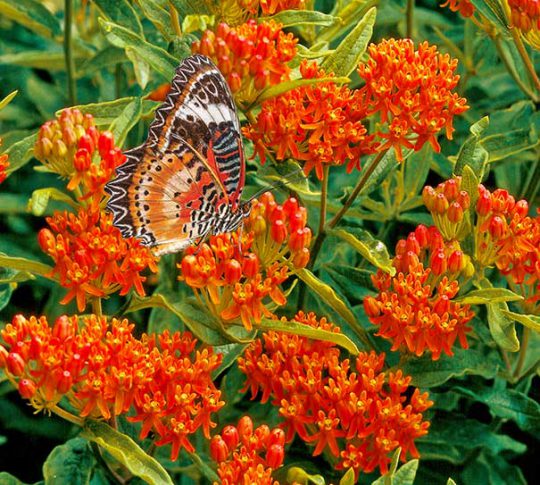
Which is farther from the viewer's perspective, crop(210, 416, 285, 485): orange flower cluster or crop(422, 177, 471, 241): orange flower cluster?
crop(422, 177, 471, 241): orange flower cluster

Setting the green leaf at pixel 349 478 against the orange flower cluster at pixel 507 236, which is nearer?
the green leaf at pixel 349 478

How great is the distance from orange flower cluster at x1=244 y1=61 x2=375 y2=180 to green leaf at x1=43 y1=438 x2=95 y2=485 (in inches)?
37.0

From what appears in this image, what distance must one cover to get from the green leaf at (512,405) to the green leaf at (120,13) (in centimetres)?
152

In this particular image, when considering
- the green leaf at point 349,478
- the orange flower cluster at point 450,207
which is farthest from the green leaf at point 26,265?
the orange flower cluster at point 450,207

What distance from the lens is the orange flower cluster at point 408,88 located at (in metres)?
2.97

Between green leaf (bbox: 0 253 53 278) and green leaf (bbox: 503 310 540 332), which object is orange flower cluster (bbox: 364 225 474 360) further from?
green leaf (bbox: 0 253 53 278)

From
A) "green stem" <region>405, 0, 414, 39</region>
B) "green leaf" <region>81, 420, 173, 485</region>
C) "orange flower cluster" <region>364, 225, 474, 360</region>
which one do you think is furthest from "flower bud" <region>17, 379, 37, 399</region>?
"green stem" <region>405, 0, 414, 39</region>

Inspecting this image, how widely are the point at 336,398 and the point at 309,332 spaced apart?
0.20 metres

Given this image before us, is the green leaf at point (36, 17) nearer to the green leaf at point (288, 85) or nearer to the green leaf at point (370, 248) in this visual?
the green leaf at point (288, 85)

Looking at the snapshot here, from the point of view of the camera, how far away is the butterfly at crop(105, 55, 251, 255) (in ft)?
9.32

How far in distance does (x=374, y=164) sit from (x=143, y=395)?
929 mm

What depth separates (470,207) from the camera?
300 cm

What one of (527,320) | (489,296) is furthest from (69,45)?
(527,320)

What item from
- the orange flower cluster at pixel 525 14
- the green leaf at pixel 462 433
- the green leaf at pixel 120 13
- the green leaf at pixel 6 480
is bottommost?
the green leaf at pixel 6 480
